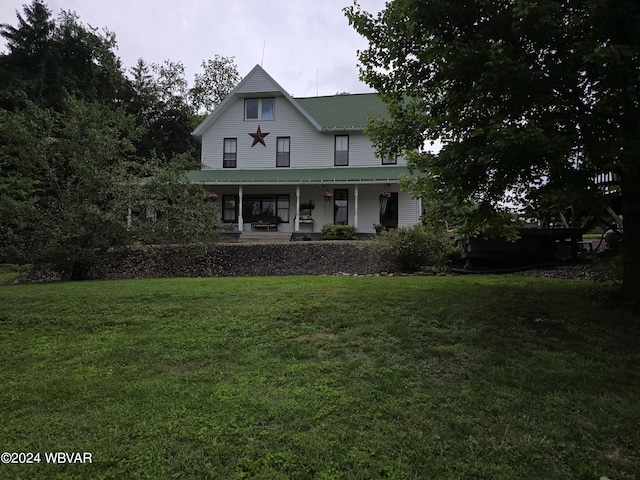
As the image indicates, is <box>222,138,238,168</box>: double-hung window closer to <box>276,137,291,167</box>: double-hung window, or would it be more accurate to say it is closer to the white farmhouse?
the white farmhouse

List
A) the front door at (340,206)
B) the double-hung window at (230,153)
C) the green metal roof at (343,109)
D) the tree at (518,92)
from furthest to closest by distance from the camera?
1. the double-hung window at (230,153)
2. the green metal roof at (343,109)
3. the front door at (340,206)
4. the tree at (518,92)

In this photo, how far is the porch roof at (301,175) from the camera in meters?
20.5

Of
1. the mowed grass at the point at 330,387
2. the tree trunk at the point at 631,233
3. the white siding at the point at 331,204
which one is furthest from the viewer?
the white siding at the point at 331,204

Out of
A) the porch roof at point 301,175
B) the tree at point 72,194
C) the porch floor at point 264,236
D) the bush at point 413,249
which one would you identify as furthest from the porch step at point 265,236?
the bush at point 413,249

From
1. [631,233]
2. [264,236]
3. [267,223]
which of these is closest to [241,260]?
[264,236]

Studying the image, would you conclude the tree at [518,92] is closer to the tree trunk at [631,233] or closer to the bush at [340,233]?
the tree trunk at [631,233]

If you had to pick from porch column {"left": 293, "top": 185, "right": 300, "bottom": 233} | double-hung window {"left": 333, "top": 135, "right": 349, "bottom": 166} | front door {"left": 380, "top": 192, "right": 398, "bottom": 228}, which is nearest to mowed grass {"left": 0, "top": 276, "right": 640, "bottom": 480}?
porch column {"left": 293, "top": 185, "right": 300, "bottom": 233}

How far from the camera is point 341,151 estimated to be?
22.5 metres

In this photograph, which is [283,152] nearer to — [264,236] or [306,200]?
[306,200]

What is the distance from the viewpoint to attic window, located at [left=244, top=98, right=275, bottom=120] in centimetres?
2295

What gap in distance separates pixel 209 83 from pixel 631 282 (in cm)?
3805

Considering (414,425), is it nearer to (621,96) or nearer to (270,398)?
(270,398)

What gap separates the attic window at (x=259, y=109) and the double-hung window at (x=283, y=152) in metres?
1.42

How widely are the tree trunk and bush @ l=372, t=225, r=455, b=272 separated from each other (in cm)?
541
